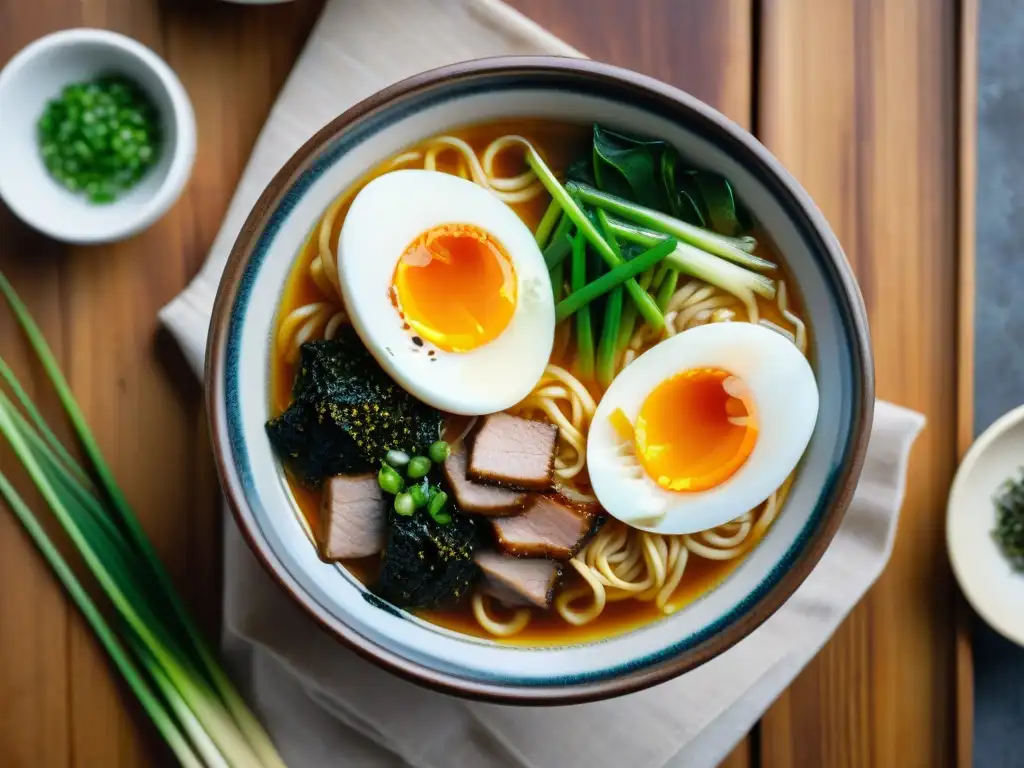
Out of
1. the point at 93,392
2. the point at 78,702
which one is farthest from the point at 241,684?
the point at 93,392

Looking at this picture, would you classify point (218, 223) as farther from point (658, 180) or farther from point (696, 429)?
point (696, 429)

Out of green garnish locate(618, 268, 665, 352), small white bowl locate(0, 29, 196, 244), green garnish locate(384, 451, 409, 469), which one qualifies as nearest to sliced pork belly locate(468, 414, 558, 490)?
green garnish locate(384, 451, 409, 469)

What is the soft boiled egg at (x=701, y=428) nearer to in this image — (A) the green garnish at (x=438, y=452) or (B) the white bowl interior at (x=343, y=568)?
(B) the white bowl interior at (x=343, y=568)

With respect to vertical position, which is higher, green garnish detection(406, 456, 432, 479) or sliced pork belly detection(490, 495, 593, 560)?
green garnish detection(406, 456, 432, 479)

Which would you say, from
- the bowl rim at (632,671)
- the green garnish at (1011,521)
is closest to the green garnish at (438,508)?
the bowl rim at (632,671)

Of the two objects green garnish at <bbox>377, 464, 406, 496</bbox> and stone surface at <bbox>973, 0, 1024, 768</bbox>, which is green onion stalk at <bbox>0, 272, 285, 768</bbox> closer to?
green garnish at <bbox>377, 464, 406, 496</bbox>

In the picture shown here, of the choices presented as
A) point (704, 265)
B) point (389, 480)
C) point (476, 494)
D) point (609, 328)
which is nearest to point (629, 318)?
point (609, 328)
